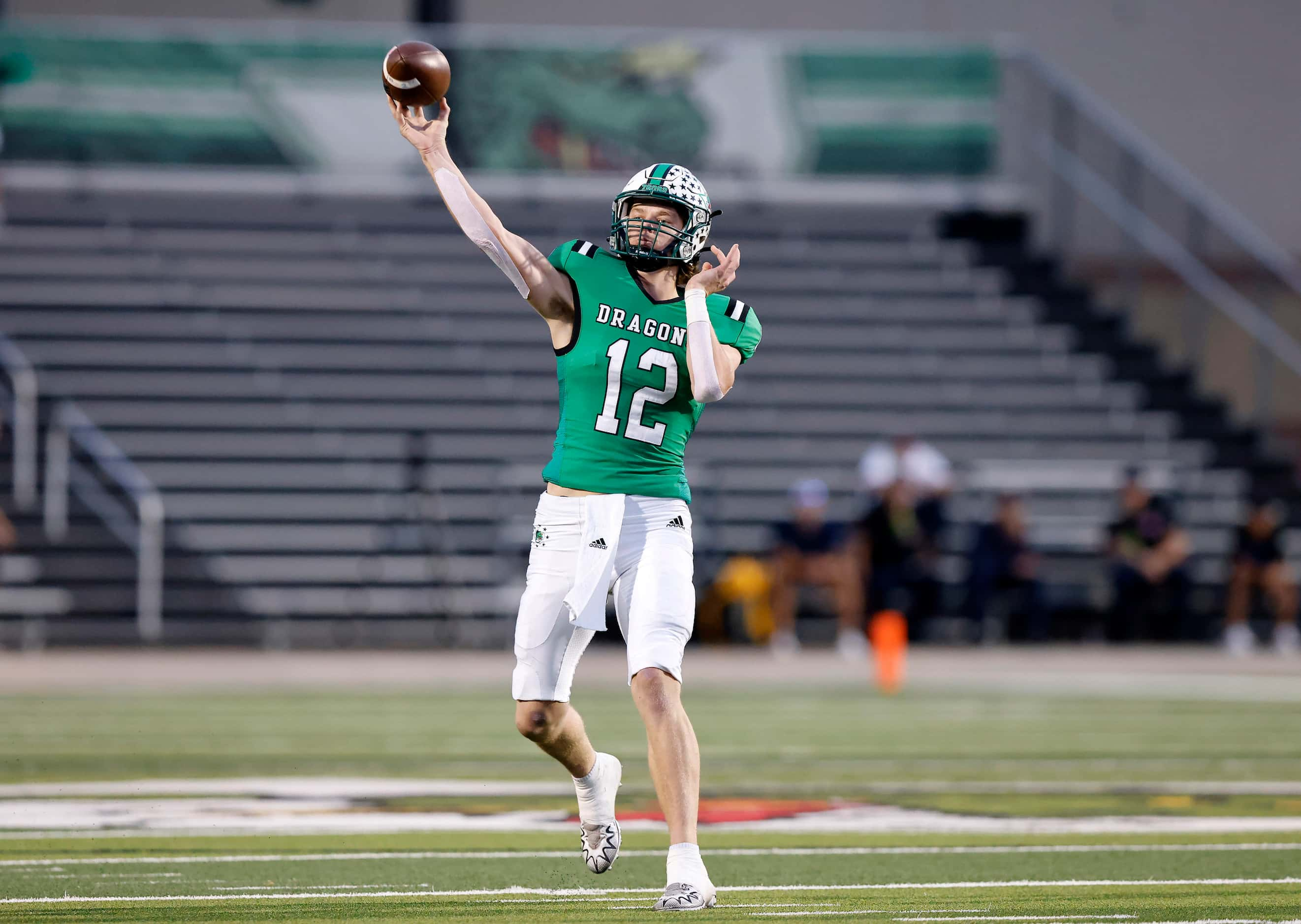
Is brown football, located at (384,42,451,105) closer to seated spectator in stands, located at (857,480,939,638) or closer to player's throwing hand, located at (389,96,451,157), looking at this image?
player's throwing hand, located at (389,96,451,157)

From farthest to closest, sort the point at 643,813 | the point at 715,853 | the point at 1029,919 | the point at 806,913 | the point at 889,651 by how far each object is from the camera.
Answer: the point at 889,651
the point at 643,813
the point at 715,853
the point at 806,913
the point at 1029,919

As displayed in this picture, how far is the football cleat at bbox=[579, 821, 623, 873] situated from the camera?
18.8 feet

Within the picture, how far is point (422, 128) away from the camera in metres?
6.19

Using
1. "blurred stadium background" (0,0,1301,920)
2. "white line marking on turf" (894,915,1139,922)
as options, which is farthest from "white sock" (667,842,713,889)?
"blurred stadium background" (0,0,1301,920)

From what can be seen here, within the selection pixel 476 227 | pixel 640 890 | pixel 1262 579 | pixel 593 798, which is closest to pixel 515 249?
pixel 476 227

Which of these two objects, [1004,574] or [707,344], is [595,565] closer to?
[707,344]

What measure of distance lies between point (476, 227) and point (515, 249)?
0.20m

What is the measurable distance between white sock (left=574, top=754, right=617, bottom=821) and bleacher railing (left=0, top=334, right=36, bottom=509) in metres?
13.3

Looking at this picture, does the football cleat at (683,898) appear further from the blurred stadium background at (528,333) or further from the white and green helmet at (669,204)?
the blurred stadium background at (528,333)

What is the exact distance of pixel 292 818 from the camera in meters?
7.01

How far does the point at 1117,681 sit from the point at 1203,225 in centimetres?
785

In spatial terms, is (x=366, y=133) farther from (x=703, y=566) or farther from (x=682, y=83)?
(x=703, y=566)

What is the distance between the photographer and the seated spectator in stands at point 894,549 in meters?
17.6

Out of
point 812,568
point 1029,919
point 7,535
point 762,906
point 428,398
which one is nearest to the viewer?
point 1029,919
